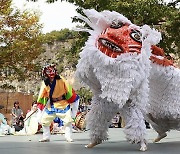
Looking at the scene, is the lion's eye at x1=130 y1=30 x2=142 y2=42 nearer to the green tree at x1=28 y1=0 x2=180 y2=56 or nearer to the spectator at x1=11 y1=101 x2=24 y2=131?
the green tree at x1=28 y1=0 x2=180 y2=56

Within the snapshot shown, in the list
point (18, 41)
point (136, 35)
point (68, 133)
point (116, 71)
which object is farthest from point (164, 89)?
point (18, 41)

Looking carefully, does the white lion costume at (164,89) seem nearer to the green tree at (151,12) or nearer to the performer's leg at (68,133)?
the performer's leg at (68,133)

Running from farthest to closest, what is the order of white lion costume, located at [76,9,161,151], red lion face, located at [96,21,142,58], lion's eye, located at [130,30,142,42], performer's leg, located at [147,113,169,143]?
performer's leg, located at [147,113,169,143], lion's eye, located at [130,30,142,42], red lion face, located at [96,21,142,58], white lion costume, located at [76,9,161,151]

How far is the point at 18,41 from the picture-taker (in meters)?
21.9

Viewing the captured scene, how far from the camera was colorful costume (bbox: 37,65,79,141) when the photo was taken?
28.9 feet

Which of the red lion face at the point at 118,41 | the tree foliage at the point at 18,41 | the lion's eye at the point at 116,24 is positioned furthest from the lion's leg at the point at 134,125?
the tree foliage at the point at 18,41

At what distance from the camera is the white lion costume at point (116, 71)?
21.0ft

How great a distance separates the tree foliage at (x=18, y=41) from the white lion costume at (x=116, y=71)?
15.1 m

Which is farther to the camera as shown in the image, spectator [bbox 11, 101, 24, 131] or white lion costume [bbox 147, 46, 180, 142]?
spectator [bbox 11, 101, 24, 131]

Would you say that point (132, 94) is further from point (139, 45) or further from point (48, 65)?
point (48, 65)

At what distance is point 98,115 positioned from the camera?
22.5 feet

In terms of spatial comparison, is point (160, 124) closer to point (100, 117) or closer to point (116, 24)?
point (100, 117)

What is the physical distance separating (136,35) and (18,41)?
1578cm

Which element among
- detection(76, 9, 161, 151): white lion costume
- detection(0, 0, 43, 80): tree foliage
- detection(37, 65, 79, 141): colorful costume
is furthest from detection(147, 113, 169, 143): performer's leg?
detection(0, 0, 43, 80): tree foliage
